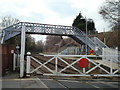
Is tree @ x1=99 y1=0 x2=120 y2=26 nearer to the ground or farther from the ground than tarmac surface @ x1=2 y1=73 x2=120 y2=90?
farther from the ground

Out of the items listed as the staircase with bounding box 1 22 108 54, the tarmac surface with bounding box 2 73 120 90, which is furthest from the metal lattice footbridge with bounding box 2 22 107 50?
the tarmac surface with bounding box 2 73 120 90

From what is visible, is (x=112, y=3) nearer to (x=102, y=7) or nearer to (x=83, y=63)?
(x=102, y=7)

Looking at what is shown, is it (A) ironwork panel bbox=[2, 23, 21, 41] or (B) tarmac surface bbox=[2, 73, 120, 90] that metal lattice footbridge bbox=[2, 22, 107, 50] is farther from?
(B) tarmac surface bbox=[2, 73, 120, 90]

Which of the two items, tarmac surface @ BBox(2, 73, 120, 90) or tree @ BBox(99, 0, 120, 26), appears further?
tree @ BBox(99, 0, 120, 26)

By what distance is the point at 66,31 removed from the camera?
94.4 ft

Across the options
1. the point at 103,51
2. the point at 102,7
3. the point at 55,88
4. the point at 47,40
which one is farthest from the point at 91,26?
the point at 55,88

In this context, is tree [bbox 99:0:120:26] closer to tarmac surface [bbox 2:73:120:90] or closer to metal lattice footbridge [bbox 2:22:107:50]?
metal lattice footbridge [bbox 2:22:107:50]

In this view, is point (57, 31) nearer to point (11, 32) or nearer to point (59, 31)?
point (59, 31)

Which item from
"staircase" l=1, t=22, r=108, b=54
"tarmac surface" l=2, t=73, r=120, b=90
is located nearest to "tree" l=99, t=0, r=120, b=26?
"staircase" l=1, t=22, r=108, b=54

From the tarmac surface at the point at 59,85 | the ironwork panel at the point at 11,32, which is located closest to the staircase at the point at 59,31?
the ironwork panel at the point at 11,32

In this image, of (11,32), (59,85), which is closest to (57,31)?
(11,32)

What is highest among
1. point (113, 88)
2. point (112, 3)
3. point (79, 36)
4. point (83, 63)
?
point (112, 3)

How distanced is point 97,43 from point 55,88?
19.9 m

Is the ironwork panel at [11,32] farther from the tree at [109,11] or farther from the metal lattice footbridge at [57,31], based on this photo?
the tree at [109,11]
